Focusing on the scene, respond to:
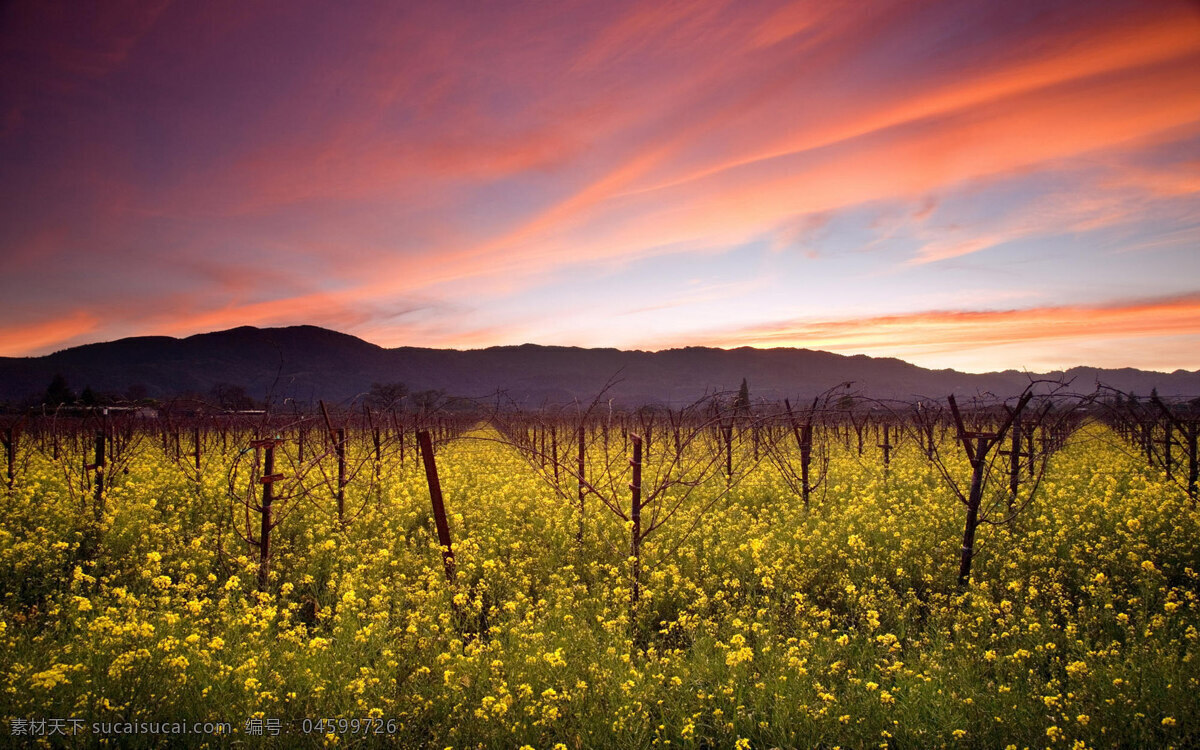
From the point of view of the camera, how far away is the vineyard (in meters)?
4.16

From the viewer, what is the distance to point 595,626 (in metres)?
6.46

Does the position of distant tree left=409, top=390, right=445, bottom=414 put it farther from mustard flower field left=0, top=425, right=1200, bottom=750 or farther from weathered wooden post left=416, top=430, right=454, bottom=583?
mustard flower field left=0, top=425, right=1200, bottom=750

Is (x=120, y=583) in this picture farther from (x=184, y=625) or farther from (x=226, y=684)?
(x=226, y=684)

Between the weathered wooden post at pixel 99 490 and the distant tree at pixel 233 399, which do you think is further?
the distant tree at pixel 233 399

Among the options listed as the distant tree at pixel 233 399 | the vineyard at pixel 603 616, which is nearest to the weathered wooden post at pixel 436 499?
the vineyard at pixel 603 616

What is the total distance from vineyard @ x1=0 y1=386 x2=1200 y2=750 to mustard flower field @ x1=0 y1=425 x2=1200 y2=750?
0.04 meters

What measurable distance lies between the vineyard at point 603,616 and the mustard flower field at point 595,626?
4cm

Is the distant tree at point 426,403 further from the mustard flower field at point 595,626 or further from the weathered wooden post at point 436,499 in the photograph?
the mustard flower field at point 595,626

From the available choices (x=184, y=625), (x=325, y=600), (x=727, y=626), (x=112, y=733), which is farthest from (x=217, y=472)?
(x=727, y=626)

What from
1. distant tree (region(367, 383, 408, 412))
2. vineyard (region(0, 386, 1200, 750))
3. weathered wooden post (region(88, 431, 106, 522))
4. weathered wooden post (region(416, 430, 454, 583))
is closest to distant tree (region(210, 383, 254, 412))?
vineyard (region(0, 386, 1200, 750))

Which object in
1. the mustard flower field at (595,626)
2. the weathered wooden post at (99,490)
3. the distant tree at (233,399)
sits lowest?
the mustard flower field at (595,626)

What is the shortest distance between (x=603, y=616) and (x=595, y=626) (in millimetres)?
141

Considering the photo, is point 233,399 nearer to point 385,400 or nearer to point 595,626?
point 385,400

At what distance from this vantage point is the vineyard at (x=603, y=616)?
164 inches
